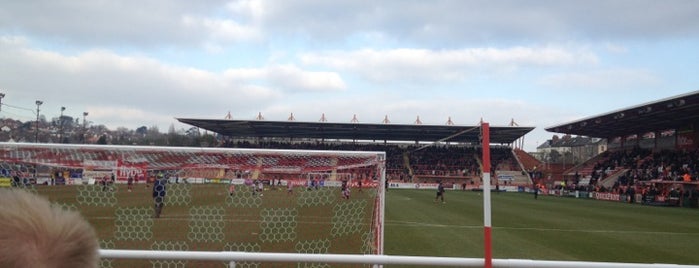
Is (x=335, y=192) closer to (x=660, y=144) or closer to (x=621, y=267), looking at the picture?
(x=621, y=267)

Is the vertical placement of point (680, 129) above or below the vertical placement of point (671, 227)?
above

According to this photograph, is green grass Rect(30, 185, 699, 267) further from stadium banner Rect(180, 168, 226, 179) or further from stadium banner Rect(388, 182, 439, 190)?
stadium banner Rect(388, 182, 439, 190)

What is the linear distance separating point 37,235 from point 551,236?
15.9 m

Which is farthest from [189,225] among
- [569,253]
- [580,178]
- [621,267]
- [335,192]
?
[580,178]

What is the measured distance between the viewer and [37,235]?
114 cm

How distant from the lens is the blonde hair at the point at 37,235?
110 cm

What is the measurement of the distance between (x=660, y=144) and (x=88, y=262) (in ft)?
161

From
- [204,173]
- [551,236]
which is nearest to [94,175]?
[204,173]

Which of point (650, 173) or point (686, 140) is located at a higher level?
point (686, 140)

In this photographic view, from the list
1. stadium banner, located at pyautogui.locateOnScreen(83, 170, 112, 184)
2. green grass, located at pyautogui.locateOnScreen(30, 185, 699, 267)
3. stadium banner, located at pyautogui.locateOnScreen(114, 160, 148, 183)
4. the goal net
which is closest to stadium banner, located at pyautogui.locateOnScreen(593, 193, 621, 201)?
green grass, located at pyautogui.locateOnScreen(30, 185, 699, 267)

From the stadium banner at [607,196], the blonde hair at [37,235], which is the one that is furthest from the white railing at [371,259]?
the stadium banner at [607,196]

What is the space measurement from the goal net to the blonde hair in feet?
10.6

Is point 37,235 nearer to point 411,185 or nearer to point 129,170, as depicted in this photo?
point 129,170

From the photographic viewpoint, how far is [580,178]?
50.1 m
